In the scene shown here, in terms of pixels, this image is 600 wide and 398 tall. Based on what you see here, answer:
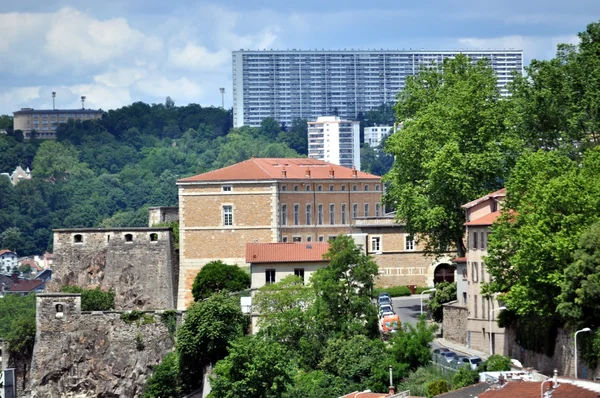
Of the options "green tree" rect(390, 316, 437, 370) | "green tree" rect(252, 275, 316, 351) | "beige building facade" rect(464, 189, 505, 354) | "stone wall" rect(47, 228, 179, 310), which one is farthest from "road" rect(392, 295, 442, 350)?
"stone wall" rect(47, 228, 179, 310)

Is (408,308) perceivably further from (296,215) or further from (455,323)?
(296,215)

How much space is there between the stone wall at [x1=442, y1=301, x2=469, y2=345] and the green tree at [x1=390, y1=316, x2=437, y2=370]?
13.8 feet

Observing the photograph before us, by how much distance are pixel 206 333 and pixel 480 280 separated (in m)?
13.9

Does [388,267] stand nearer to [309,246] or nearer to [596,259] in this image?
[309,246]

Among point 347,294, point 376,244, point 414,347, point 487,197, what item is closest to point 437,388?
point 414,347

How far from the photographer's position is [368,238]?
79.8m

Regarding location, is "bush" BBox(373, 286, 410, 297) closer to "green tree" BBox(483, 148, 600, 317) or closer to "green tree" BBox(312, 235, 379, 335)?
"green tree" BBox(312, 235, 379, 335)

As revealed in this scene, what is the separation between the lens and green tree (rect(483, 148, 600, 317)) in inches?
1923

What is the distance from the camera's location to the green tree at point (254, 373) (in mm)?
56938

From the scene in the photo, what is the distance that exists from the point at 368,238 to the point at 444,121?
38.5 feet

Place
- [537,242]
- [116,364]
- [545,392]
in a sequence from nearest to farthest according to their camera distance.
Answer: [545,392] < [537,242] < [116,364]

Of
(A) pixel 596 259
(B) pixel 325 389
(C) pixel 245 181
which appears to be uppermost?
(C) pixel 245 181

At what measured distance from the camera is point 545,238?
49.0m

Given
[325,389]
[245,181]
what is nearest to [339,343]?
[325,389]
